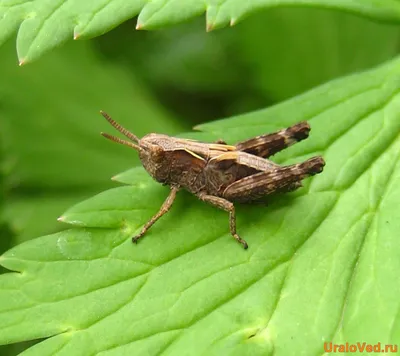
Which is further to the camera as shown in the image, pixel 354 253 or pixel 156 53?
pixel 156 53

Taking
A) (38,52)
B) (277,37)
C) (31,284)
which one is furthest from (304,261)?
(277,37)

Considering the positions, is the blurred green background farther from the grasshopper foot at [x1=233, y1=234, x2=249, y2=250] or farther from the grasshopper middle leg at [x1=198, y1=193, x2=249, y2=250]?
the grasshopper foot at [x1=233, y1=234, x2=249, y2=250]

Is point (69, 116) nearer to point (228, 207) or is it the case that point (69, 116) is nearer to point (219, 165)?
point (219, 165)

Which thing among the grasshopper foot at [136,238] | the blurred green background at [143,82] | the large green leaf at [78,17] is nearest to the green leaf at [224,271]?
the grasshopper foot at [136,238]

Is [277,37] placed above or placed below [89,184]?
above

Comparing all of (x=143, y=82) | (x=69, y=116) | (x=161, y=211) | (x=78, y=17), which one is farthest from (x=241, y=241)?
(x=143, y=82)

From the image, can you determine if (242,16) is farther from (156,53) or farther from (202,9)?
(156,53)

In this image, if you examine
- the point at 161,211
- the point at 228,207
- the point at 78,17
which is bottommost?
the point at 228,207
